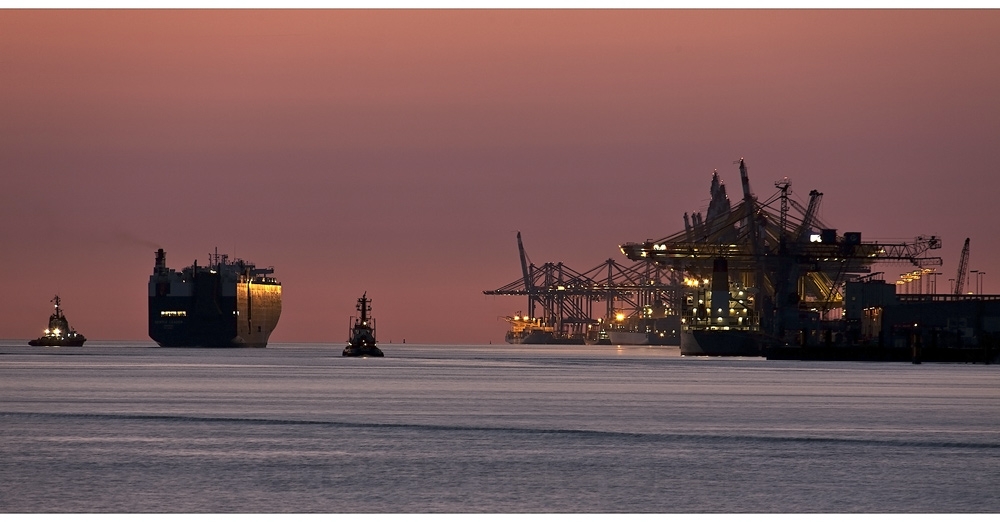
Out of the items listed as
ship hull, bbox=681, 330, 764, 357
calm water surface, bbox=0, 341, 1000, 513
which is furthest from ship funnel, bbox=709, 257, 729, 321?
calm water surface, bbox=0, 341, 1000, 513

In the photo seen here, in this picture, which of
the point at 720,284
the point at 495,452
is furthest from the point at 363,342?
the point at 495,452

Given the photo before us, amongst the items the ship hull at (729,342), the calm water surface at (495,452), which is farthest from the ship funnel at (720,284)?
the calm water surface at (495,452)

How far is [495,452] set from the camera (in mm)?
40531

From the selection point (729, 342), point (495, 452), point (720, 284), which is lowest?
point (495, 452)

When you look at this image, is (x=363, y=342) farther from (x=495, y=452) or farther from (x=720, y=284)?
(x=495, y=452)

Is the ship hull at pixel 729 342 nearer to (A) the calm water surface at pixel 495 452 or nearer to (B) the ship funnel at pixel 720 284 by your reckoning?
(B) the ship funnel at pixel 720 284

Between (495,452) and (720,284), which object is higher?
(720,284)

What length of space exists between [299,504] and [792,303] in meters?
156

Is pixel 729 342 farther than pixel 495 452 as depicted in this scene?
Yes

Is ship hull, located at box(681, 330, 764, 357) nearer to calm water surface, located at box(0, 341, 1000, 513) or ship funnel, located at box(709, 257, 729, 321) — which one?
ship funnel, located at box(709, 257, 729, 321)

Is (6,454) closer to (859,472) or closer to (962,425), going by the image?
(859,472)
